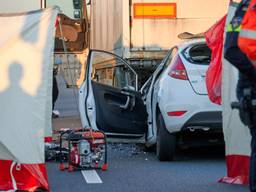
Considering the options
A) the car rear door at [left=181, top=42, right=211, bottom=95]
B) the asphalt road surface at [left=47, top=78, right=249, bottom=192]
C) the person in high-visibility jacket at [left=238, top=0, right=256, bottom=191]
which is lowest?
the asphalt road surface at [left=47, top=78, right=249, bottom=192]

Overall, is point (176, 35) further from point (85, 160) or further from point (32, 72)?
point (32, 72)

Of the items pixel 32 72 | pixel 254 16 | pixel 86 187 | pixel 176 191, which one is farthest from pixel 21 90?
pixel 254 16

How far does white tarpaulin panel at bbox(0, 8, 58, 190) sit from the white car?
6.67 ft

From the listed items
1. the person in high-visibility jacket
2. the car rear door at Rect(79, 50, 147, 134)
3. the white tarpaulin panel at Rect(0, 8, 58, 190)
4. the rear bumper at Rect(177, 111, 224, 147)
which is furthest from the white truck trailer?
the person in high-visibility jacket

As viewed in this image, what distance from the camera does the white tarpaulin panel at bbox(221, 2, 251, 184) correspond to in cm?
638

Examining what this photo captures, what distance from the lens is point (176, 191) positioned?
6410 millimetres

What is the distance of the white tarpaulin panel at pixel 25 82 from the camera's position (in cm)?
605

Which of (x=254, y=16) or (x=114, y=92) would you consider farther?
(x=114, y=92)

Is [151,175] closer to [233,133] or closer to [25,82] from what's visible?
[233,133]

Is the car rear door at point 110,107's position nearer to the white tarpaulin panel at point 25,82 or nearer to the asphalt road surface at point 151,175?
the asphalt road surface at point 151,175

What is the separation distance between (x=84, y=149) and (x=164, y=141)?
39.7 inches

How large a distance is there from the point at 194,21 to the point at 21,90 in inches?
215

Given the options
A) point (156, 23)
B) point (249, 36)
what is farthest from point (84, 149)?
point (249, 36)

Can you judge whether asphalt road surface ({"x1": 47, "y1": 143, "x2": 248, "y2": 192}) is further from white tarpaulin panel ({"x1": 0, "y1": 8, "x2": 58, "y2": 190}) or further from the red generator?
white tarpaulin panel ({"x1": 0, "y1": 8, "x2": 58, "y2": 190})
